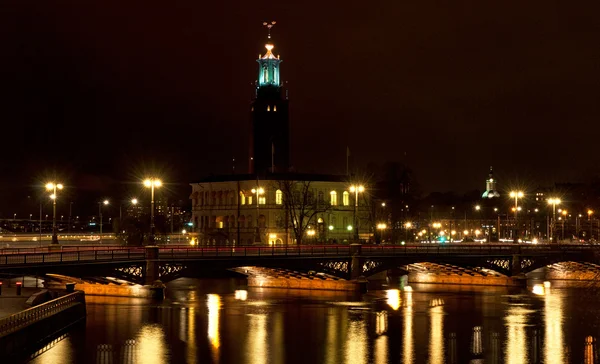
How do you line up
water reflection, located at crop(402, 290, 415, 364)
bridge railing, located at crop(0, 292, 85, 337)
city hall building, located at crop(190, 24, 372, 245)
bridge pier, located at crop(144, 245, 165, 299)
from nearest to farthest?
bridge railing, located at crop(0, 292, 85, 337)
water reflection, located at crop(402, 290, 415, 364)
bridge pier, located at crop(144, 245, 165, 299)
city hall building, located at crop(190, 24, 372, 245)

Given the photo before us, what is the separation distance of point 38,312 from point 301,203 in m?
98.8

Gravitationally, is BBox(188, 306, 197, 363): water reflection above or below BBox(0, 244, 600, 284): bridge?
below

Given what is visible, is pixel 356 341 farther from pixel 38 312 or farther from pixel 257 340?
pixel 38 312

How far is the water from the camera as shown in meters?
58.5

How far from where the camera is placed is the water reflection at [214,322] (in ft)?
200

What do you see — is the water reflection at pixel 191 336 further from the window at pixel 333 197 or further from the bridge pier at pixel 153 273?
the window at pixel 333 197

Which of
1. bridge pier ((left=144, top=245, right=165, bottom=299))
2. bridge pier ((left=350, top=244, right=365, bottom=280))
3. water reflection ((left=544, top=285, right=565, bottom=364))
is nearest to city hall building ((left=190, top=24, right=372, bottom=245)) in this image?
bridge pier ((left=350, top=244, right=365, bottom=280))

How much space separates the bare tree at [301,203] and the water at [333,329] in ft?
173

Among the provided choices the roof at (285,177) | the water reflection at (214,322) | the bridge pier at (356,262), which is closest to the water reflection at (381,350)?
the water reflection at (214,322)

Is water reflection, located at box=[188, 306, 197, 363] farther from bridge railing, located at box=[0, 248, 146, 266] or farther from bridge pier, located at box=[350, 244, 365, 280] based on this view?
bridge pier, located at box=[350, 244, 365, 280]

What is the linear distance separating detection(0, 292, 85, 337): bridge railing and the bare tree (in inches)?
3214

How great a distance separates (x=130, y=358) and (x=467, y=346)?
21.2 metres

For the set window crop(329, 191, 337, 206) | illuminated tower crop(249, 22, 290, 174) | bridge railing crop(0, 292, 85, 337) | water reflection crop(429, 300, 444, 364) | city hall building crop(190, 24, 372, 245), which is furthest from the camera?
illuminated tower crop(249, 22, 290, 174)

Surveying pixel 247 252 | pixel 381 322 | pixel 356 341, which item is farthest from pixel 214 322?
pixel 247 252
